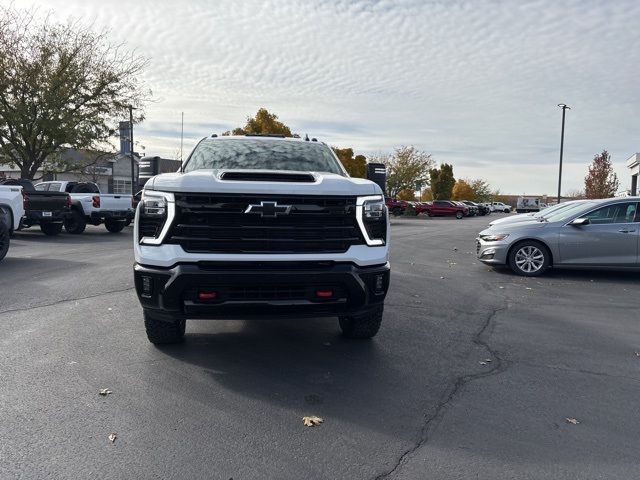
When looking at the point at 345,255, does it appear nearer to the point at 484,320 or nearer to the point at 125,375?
the point at 125,375

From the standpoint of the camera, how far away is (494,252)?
400 inches

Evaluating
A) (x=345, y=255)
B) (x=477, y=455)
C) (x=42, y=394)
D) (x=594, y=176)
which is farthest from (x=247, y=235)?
(x=594, y=176)

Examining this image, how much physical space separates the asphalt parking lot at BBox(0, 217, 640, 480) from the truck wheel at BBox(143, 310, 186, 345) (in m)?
0.11

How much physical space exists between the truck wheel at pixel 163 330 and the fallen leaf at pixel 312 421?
1.73 metres

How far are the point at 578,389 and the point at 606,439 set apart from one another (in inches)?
35.3

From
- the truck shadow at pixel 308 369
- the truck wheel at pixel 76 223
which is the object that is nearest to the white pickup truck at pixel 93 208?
the truck wheel at pixel 76 223

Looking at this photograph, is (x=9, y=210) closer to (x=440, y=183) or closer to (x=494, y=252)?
(x=494, y=252)

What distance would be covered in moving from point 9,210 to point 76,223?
7.57 m

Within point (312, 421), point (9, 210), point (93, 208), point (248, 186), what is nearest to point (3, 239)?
point (9, 210)

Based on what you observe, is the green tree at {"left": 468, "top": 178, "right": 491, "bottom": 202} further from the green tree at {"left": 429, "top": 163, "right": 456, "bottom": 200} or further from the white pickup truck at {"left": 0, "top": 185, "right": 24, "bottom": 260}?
the white pickup truck at {"left": 0, "top": 185, "right": 24, "bottom": 260}

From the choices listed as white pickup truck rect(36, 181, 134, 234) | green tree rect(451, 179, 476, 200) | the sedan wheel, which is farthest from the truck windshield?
green tree rect(451, 179, 476, 200)

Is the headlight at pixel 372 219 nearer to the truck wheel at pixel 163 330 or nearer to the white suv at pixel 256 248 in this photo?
the white suv at pixel 256 248

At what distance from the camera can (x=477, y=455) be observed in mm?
3172

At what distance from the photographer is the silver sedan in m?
9.39
